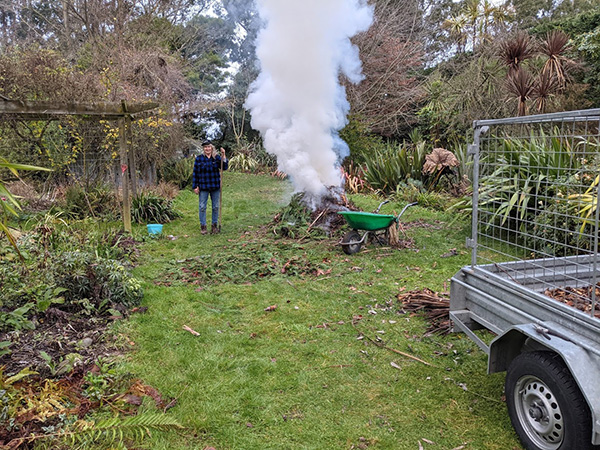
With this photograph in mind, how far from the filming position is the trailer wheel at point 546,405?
191cm

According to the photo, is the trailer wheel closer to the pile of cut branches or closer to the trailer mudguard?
the trailer mudguard

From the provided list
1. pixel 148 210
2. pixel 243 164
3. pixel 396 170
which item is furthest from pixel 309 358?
pixel 243 164

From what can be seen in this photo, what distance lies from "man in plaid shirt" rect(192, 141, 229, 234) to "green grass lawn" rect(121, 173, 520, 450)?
173 cm

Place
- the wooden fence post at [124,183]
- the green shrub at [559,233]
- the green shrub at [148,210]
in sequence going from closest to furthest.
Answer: the green shrub at [559,233], the wooden fence post at [124,183], the green shrub at [148,210]

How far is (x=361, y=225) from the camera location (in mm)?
5949

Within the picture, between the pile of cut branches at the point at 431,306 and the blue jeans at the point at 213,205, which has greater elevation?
the blue jeans at the point at 213,205

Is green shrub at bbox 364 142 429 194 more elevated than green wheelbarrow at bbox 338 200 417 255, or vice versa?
green shrub at bbox 364 142 429 194

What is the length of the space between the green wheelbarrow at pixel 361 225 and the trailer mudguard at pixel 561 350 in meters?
3.43

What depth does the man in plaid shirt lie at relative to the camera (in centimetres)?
753

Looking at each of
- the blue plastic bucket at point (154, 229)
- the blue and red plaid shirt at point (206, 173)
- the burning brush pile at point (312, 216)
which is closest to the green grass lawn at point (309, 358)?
the burning brush pile at point (312, 216)

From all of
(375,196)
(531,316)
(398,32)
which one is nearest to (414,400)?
(531,316)

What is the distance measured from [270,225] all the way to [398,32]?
13221 millimetres

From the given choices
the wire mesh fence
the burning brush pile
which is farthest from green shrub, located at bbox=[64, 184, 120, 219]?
the burning brush pile

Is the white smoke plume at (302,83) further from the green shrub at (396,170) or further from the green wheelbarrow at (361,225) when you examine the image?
the green shrub at (396,170)
